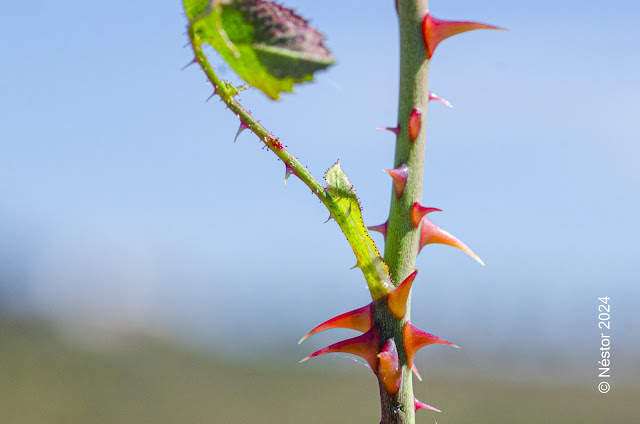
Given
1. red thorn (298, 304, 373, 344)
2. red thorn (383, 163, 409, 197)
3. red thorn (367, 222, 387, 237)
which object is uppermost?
red thorn (383, 163, 409, 197)

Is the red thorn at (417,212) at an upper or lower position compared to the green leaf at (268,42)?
lower

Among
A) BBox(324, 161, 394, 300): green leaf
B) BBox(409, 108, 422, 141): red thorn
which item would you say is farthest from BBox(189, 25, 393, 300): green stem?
BBox(409, 108, 422, 141): red thorn

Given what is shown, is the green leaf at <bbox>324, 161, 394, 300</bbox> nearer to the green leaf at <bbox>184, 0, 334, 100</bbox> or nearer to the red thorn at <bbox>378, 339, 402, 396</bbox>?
the red thorn at <bbox>378, 339, 402, 396</bbox>

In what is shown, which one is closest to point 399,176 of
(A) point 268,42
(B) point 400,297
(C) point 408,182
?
(C) point 408,182

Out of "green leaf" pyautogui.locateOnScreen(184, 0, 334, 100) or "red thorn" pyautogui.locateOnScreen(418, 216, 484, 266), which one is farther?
"red thorn" pyautogui.locateOnScreen(418, 216, 484, 266)

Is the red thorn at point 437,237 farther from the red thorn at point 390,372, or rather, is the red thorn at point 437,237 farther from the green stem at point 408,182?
the red thorn at point 390,372

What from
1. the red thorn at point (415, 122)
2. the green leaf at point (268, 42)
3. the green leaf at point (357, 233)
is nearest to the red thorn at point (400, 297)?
the green leaf at point (357, 233)

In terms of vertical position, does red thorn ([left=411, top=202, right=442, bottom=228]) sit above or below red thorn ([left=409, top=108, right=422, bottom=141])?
below

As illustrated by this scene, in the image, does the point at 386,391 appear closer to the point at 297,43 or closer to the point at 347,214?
the point at 347,214
